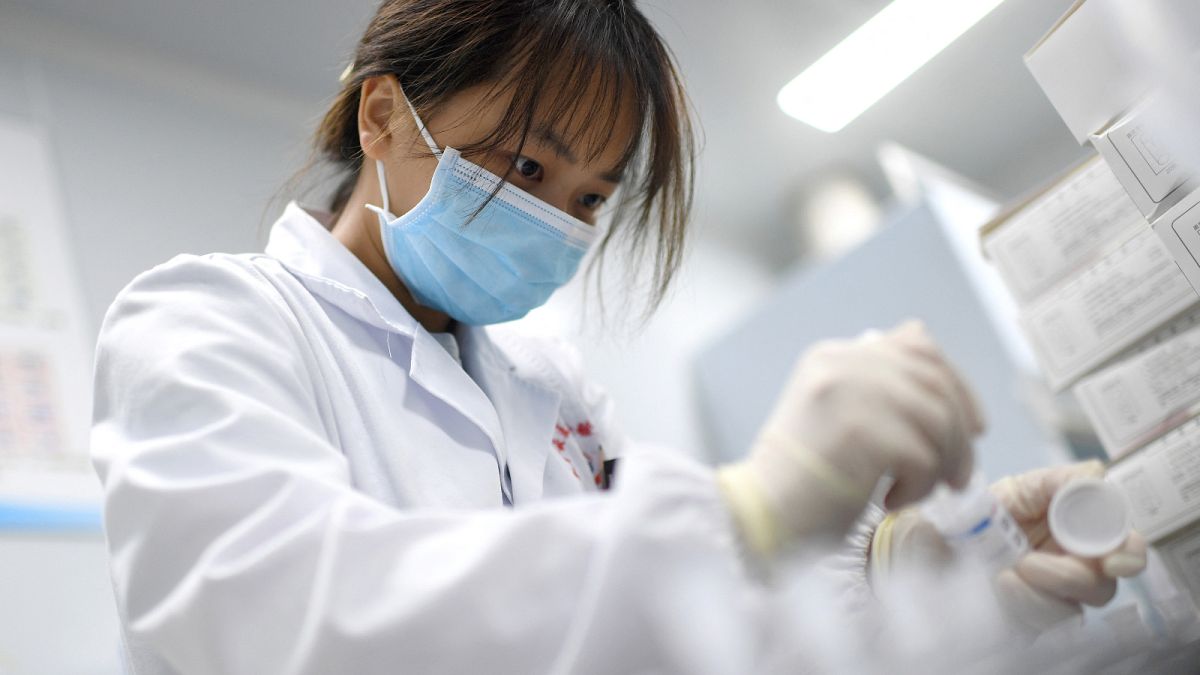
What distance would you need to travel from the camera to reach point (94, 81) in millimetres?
2057

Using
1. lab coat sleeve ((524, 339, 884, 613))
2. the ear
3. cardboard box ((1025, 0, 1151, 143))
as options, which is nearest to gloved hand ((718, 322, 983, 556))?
lab coat sleeve ((524, 339, 884, 613))

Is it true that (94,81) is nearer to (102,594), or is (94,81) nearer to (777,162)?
(102,594)

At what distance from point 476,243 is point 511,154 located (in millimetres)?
111

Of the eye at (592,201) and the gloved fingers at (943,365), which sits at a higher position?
the eye at (592,201)

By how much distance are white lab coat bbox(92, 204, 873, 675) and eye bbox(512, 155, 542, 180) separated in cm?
30

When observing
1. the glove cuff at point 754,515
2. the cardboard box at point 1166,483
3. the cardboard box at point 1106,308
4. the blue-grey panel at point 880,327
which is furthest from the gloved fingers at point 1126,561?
the blue-grey panel at point 880,327

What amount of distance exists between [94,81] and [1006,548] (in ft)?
7.00

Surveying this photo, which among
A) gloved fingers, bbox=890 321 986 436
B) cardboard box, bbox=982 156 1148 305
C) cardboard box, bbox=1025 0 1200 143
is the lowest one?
gloved fingers, bbox=890 321 986 436

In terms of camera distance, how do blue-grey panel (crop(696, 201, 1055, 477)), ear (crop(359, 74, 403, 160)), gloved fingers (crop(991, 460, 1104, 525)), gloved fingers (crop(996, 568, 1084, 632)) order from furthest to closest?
blue-grey panel (crop(696, 201, 1055, 477)), ear (crop(359, 74, 403, 160)), gloved fingers (crop(991, 460, 1104, 525)), gloved fingers (crop(996, 568, 1084, 632))

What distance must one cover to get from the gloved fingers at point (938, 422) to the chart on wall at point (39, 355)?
5.33ft

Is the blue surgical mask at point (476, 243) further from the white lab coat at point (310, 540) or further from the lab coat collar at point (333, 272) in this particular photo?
the white lab coat at point (310, 540)

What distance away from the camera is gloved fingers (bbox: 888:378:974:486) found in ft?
1.51

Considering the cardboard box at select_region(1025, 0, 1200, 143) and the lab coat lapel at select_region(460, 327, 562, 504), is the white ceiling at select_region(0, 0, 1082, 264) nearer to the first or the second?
the cardboard box at select_region(1025, 0, 1200, 143)

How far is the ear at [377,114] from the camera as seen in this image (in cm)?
100
